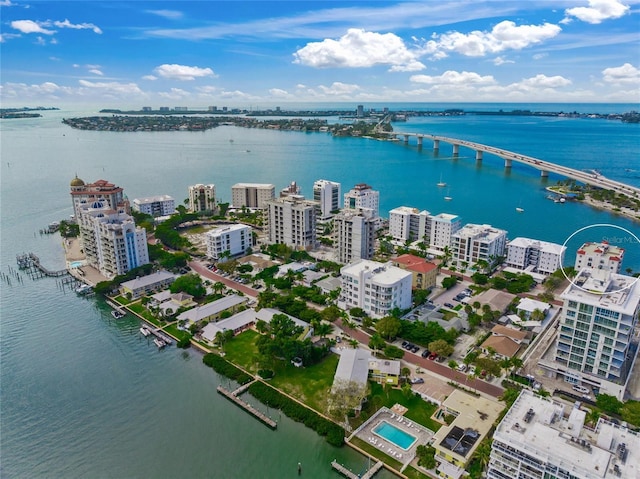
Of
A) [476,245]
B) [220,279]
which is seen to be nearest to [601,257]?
[476,245]

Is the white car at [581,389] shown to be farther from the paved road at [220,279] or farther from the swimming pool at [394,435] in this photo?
the paved road at [220,279]

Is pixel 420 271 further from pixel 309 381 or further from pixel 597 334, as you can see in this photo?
pixel 309 381

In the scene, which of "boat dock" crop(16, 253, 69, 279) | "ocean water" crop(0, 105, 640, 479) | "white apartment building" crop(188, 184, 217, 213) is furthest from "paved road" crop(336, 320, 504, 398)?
"white apartment building" crop(188, 184, 217, 213)

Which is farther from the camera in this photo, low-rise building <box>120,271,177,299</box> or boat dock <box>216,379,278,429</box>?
low-rise building <box>120,271,177,299</box>

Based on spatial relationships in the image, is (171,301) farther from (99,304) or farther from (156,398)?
(156,398)

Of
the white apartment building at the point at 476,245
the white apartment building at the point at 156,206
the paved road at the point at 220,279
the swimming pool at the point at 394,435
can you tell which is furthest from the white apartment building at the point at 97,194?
the swimming pool at the point at 394,435

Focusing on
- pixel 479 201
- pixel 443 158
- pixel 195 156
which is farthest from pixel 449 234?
pixel 195 156

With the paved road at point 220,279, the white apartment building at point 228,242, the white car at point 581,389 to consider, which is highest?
the white apartment building at point 228,242

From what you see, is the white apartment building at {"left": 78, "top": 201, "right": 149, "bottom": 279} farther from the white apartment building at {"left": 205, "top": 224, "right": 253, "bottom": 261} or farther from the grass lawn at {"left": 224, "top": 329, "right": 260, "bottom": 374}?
the grass lawn at {"left": 224, "top": 329, "right": 260, "bottom": 374}
